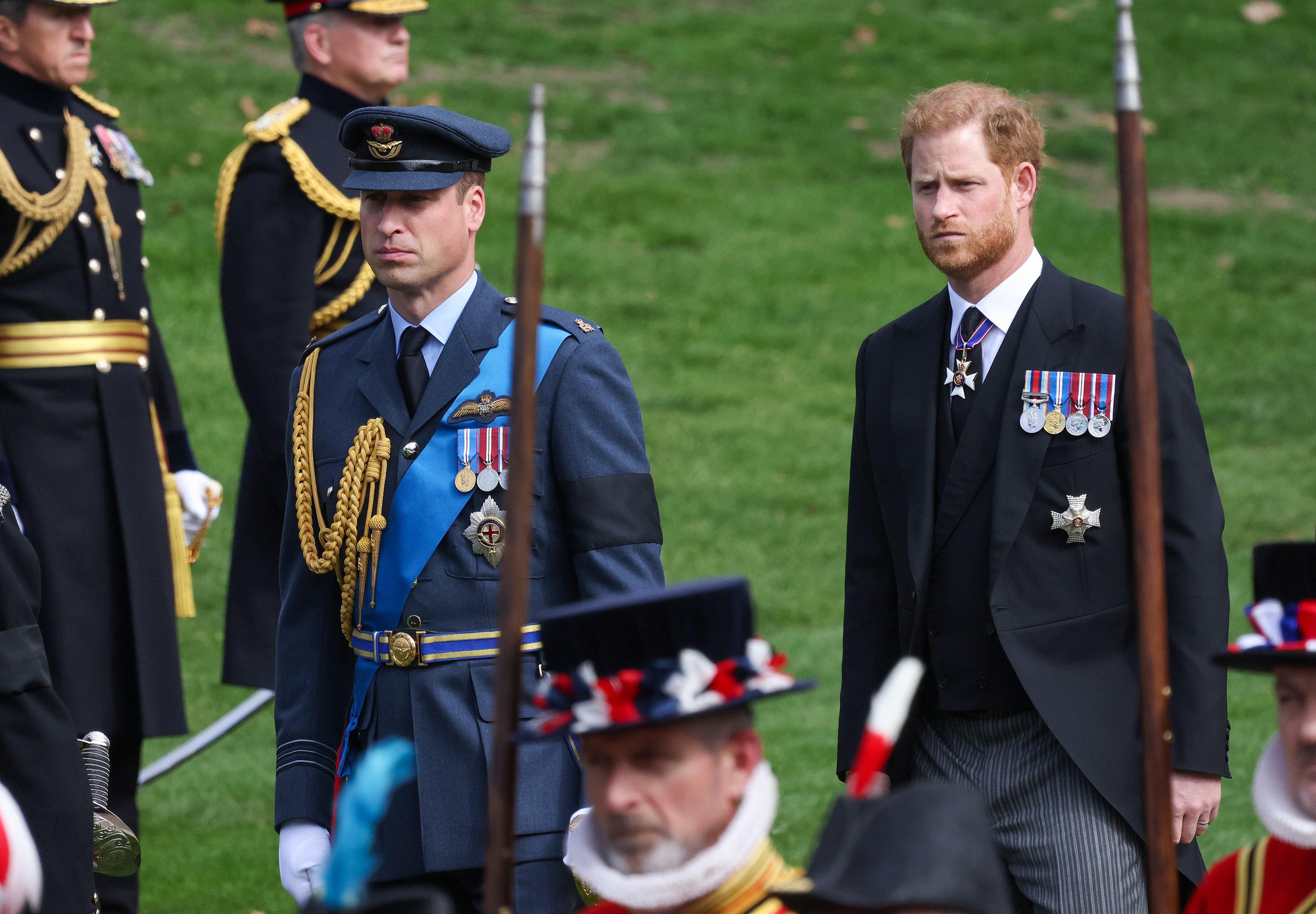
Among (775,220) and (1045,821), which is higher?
(1045,821)

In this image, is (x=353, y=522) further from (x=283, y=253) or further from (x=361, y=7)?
(x=361, y=7)

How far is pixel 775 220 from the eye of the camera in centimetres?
1509

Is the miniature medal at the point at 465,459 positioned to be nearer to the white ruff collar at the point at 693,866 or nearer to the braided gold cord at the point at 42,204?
the white ruff collar at the point at 693,866

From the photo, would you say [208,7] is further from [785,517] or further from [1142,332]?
[1142,332]

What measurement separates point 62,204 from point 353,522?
2342 millimetres

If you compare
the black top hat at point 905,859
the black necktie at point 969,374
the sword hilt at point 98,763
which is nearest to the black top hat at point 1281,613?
the black top hat at point 905,859

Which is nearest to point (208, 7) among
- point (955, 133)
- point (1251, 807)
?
point (1251, 807)

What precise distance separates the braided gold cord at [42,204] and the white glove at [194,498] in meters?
0.94

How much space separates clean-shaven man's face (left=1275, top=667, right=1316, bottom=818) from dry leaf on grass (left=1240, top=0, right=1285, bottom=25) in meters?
16.2

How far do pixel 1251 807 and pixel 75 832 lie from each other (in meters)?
4.52

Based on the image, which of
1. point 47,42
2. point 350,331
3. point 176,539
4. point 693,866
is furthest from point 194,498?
point 693,866

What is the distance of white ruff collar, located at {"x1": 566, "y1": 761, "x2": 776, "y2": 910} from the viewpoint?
119 inches

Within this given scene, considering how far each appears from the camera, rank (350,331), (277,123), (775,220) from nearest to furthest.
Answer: (350,331) → (277,123) → (775,220)

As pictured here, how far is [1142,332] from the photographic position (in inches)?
124
